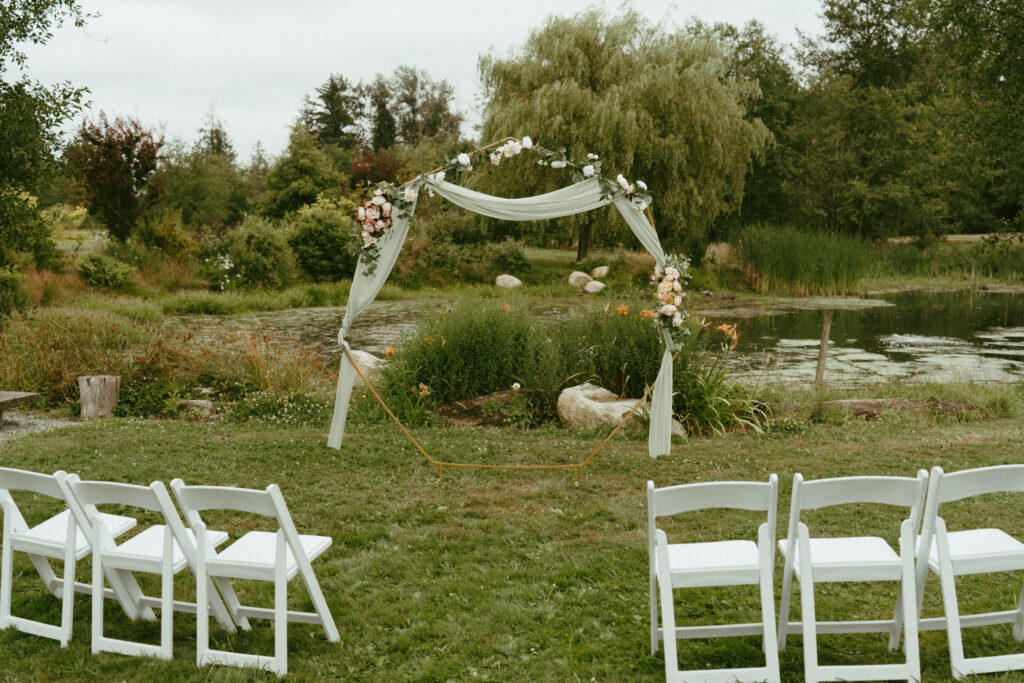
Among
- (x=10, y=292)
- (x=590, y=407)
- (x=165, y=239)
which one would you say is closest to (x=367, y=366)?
(x=590, y=407)

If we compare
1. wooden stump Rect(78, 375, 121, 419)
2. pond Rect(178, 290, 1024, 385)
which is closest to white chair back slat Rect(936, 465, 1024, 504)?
pond Rect(178, 290, 1024, 385)

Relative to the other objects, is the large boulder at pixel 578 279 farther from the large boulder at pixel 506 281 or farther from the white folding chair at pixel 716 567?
the white folding chair at pixel 716 567

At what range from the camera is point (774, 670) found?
3201 mm

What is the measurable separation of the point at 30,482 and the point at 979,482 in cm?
408

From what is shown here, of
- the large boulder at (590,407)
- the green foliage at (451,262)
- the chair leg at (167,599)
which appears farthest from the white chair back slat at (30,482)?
the green foliage at (451,262)

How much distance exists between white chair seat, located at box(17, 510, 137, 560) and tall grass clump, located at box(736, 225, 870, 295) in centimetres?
2328

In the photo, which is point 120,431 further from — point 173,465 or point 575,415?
point 575,415

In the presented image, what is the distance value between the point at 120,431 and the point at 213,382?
2391 millimetres

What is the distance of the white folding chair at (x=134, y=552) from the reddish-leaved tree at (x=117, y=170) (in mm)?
21381

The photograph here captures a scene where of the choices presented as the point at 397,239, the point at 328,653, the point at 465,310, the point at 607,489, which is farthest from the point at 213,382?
the point at 328,653

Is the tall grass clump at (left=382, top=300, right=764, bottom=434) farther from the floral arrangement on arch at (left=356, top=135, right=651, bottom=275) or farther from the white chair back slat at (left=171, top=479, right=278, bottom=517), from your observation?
the white chair back slat at (left=171, top=479, right=278, bottom=517)

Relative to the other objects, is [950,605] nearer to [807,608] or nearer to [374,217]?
[807,608]

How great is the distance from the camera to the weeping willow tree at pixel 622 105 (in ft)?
75.7

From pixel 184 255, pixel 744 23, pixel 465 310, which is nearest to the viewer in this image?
pixel 465 310
